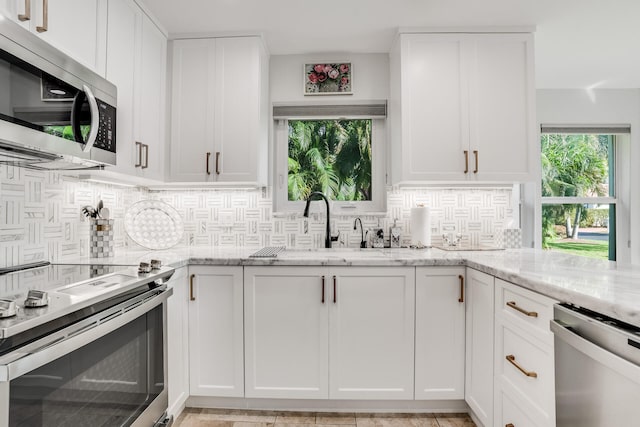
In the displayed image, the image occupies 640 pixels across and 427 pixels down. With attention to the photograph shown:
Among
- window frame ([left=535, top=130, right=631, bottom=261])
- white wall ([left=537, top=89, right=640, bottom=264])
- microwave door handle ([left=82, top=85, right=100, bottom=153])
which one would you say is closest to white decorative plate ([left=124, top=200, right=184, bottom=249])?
microwave door handle ([left=82, top=85, right=100, bottom=153])

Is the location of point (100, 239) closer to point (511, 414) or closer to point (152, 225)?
point (152, 225)

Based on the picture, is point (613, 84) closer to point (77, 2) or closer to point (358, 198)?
point (358, 198)

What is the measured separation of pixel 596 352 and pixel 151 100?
7.97 ft

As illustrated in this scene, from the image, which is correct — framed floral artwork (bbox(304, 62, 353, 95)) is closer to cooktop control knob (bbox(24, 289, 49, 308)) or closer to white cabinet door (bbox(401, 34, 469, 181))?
white cabinet door (bbox(401, 34, 469, 181))

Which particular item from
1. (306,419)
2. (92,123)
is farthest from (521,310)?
(92,123)

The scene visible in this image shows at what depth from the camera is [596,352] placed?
94 cm

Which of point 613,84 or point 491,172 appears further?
point 613,84

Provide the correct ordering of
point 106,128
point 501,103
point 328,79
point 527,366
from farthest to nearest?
point 328,79 < point 501,103 < point 106,128 < point 527,366

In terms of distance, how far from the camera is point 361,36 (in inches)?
93.1

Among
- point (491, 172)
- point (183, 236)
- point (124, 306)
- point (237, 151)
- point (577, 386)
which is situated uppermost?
point (237, 151)

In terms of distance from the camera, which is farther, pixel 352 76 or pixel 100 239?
pixel 352 76

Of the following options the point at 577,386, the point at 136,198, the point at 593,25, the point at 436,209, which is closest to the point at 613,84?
the point at 593,25

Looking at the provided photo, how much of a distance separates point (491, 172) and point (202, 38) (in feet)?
6.94

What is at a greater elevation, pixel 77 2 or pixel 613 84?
pixel 613 84
